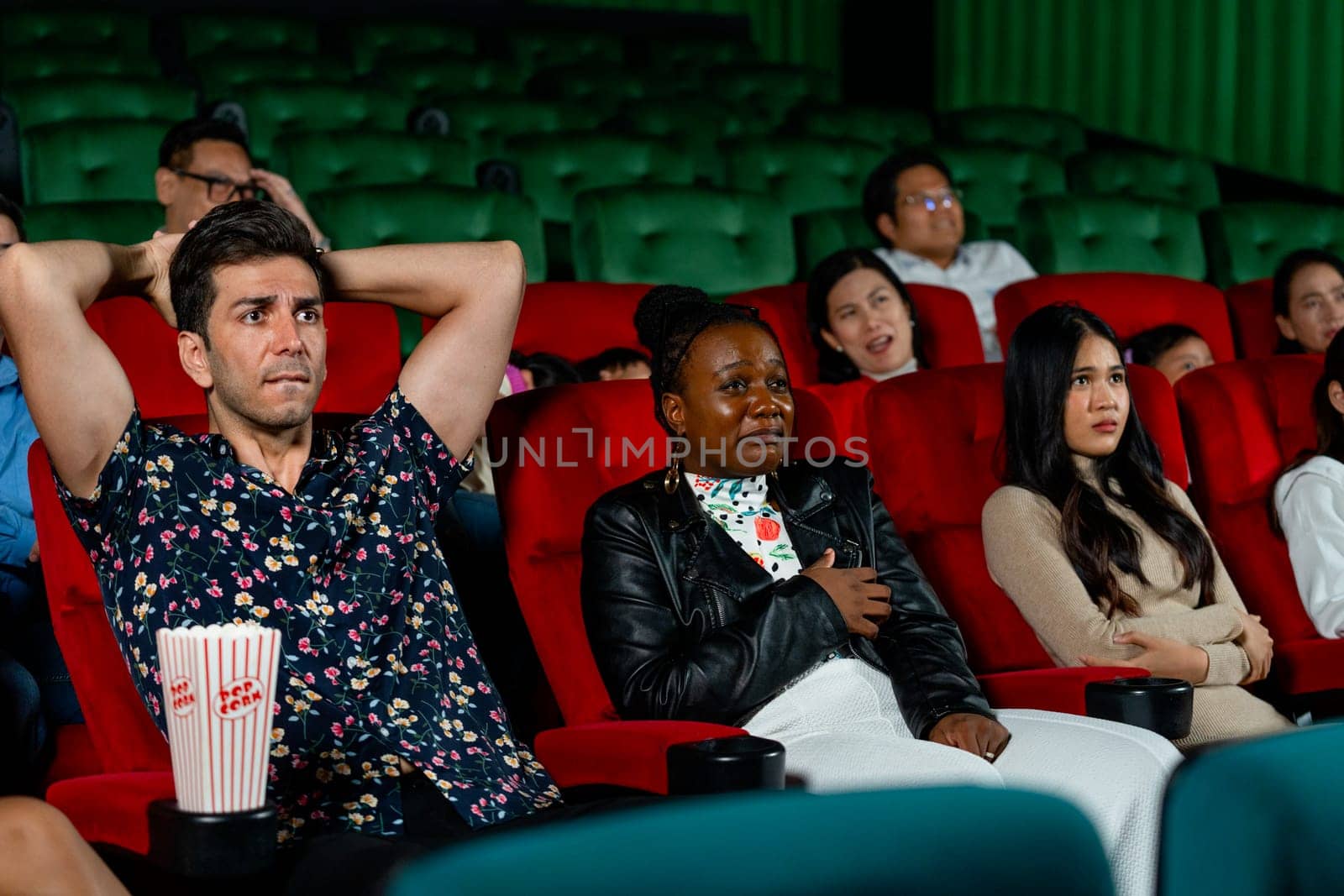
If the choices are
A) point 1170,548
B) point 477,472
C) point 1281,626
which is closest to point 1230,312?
point 1281,626

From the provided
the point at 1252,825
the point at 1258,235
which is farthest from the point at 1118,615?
the point at 1258,235

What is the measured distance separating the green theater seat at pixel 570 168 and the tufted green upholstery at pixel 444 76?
3.36ft

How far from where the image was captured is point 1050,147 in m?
6.25

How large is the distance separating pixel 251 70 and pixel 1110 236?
285cm

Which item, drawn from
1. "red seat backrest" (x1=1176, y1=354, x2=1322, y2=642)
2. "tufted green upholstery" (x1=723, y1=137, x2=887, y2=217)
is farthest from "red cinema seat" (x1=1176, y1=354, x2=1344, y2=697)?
"tufted green upholstery" (x1=723, y1=137, x2=887, y2=217)

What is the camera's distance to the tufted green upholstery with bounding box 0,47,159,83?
17.0 ft

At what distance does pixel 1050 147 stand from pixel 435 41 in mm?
2435

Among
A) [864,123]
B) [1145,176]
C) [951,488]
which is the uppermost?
[864,123]

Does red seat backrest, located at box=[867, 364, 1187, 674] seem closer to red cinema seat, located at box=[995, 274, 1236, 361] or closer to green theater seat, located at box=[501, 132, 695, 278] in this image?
red cinema seat, located at box=[995, 274, 1236, 361]

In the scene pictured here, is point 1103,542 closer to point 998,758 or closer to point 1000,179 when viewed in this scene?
point 998,758

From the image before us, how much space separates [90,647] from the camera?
1.71m

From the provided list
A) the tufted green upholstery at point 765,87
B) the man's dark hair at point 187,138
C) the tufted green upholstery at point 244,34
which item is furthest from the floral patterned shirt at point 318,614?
the tufted green upholstery at point 765,87

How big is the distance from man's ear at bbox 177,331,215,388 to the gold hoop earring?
1.76ft

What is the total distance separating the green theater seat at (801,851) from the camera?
2.03 feet
